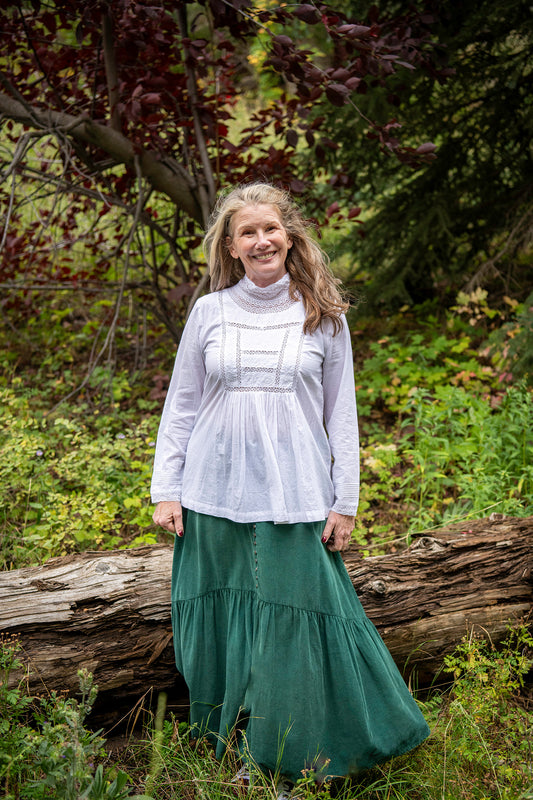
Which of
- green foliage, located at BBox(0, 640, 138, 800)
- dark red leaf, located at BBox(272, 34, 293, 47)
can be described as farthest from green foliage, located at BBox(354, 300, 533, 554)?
dark red leaf, located at BBox(272, 34, 293, 47)

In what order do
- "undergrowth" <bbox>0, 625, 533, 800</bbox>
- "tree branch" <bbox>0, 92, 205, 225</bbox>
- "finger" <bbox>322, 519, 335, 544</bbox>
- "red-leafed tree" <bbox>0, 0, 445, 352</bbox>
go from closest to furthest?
"undergrowth" <bbox>0, 625, 533, 800</bbox>, "finger" <bbox>322, 519, 335, 544</bbox>, "red-leafed tree" <bbox>0, 0, 445, 352</bbox>, "tree branch" <bbox>0, 92, 205, 225</bbox>

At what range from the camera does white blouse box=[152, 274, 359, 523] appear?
2.07 meters

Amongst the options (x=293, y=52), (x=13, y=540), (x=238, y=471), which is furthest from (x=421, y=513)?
(x=293, y=52)

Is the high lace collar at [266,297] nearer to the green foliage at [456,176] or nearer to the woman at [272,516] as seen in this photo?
the woman at [272,516]

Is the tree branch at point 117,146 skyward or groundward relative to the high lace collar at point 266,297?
skyward

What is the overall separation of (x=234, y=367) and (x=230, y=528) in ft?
1.74

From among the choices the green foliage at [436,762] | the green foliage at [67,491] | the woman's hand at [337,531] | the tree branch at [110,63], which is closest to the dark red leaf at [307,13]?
the tree branch at [110,63]

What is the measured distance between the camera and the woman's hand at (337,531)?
214 centimetres

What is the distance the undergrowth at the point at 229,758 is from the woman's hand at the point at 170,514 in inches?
22.5

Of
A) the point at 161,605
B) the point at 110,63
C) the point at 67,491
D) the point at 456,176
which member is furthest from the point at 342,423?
the point at 456,176

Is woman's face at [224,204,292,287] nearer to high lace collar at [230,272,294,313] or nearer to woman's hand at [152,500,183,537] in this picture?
high lace collar at [230,272,294,313]

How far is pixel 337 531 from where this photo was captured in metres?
2.15

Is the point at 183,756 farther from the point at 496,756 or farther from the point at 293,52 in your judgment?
the point at 293,52

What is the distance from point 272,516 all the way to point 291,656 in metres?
0.44
